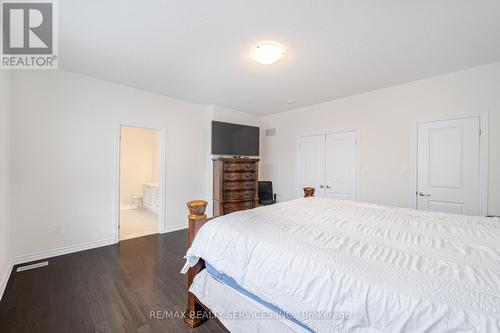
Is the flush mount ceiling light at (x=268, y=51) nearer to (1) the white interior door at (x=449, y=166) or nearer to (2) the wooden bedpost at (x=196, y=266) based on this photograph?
(2) the wooden bedpost at (x=196, y=266)

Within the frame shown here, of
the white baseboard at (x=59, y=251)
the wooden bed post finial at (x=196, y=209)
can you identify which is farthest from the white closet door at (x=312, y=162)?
the white baseboard at (x=59, y=251)

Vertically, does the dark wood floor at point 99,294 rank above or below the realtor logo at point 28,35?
below

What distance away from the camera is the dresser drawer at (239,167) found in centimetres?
412

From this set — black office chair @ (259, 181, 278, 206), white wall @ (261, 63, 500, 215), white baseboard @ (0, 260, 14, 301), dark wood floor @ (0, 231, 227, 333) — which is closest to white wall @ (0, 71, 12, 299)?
white baseboard @ (0, 260, 14, 301)

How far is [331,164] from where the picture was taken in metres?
4.13

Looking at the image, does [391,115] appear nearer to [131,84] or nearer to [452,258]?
[452,258]

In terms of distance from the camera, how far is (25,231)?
106 inches

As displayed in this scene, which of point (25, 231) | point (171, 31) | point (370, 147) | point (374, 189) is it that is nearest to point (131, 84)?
point (171, 31)

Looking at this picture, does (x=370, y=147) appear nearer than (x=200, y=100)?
Yes

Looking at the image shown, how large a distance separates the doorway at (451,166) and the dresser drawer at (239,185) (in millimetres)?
2776

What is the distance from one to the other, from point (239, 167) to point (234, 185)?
37cm

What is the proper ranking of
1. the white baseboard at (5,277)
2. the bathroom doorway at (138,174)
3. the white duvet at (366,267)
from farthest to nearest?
the bathroom doorway at (138,174) < the white baseboard at (5,277) < the white duvet at (366,267)

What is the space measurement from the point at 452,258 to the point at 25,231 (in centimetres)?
421

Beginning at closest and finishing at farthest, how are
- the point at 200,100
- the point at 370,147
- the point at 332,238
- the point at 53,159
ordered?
the point at 332,238, the point at 53,159, the point at 370,147, the point at 200,100
